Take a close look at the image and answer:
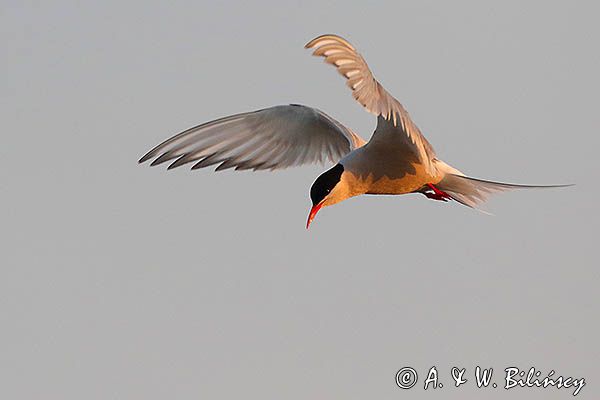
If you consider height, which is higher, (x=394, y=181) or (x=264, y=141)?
(x=264, y=141)

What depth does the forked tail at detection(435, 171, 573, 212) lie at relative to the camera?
462 inches

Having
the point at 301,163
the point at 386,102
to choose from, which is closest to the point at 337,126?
the point at 301,163

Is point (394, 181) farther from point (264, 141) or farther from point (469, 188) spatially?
point (264, 141)

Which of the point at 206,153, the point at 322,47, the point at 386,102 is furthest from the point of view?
the point at 206,153

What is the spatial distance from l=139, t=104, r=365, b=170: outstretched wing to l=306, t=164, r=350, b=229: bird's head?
0.85m

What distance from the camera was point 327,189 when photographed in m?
11.0

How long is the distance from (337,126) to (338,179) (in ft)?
4.27

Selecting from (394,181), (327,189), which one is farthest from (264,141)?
(394,181)

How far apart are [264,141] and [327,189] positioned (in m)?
1.36

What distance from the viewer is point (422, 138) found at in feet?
35.4

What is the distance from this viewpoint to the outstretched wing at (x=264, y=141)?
1145 cm

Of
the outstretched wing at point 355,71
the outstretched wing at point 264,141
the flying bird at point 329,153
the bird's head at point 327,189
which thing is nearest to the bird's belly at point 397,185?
the flying bird at point 329,153

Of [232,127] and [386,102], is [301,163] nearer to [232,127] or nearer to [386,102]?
[232,127]

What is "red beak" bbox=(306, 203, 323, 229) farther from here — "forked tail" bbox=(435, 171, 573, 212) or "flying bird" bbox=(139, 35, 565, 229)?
"forked tail" bbox=(435, 171, 573, 212)
